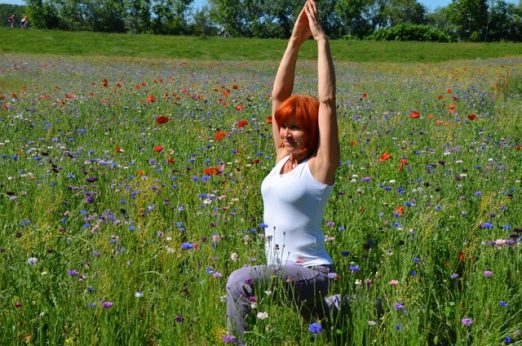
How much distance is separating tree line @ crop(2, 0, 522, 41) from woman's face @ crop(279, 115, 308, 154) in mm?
75232

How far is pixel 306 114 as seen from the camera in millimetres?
2834

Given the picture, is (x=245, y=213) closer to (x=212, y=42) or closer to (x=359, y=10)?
(x=212, y=42)

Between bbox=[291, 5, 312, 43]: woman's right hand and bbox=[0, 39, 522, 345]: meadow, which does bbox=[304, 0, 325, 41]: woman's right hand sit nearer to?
bbox=[291, 5, 312, 43]: woman's right hand

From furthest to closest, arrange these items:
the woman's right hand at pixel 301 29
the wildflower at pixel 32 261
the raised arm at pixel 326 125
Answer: the woman's right hand at pixel 301 29, the raised arm at pixel 326 125, the wildflower at pixel 32 261

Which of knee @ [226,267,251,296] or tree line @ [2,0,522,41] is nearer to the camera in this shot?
knee @ [226,267,251,296]

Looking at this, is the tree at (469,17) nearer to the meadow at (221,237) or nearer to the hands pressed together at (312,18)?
the meadow at (221,237)

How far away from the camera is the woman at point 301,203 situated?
8.18 ft

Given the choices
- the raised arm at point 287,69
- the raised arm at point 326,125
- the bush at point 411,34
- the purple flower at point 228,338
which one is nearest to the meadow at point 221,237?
the purple flower at point 228,338

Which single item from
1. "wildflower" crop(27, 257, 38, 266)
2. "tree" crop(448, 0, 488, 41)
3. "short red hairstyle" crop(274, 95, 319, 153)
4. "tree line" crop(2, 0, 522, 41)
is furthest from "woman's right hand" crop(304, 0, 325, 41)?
"tree" crop(448, 0, 488, 41)

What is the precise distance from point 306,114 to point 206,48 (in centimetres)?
3720

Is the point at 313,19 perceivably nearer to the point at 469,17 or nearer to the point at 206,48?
the point at 206,48

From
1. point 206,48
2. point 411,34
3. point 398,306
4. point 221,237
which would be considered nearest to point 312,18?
point 221,237

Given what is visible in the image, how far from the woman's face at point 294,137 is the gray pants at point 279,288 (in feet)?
1.88

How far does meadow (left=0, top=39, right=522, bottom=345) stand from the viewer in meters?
2.42
